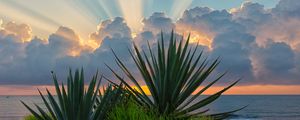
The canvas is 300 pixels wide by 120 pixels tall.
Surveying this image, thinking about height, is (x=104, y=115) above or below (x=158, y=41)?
below

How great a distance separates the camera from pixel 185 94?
947 cm

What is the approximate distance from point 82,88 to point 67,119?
0.63 metres

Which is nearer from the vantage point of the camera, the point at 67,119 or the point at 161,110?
the point at 67,119

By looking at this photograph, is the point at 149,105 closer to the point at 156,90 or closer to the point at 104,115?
the point at 156,90

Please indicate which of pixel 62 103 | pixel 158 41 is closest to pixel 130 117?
pixel 62 103

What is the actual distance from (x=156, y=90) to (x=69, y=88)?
1.80 m

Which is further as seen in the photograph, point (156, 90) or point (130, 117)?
point (156, 90)

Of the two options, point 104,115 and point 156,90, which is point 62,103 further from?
point 156,90

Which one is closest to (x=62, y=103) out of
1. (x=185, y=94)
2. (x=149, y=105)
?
(x=149, y=105)

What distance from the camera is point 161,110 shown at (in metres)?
9.56

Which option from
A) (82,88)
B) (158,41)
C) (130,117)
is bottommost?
(130,117)

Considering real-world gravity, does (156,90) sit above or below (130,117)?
above

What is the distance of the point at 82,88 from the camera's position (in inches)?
334

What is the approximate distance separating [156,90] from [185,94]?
1.84 feet
